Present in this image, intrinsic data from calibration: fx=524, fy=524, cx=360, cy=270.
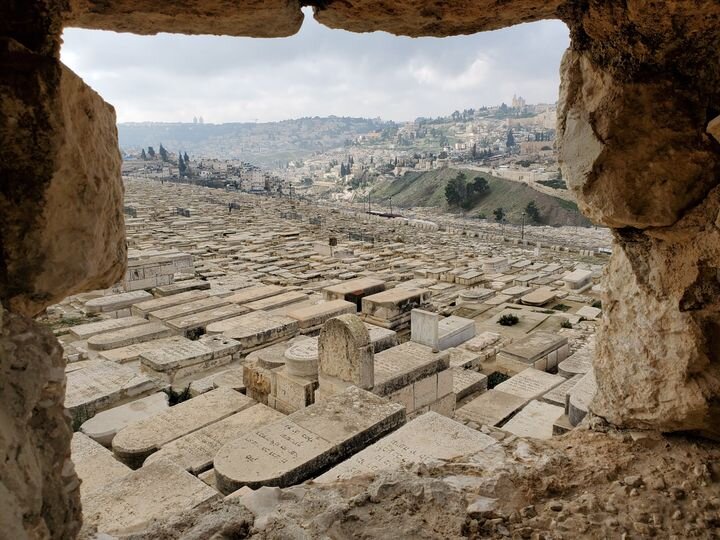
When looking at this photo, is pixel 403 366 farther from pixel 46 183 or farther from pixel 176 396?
pixel 46 183

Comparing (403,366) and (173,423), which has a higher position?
(403,366)

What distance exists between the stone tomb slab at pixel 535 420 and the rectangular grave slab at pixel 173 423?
3.48 metres

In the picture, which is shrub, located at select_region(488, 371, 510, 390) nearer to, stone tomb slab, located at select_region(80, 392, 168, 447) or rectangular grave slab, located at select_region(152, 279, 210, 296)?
stone tomb slab, located at select_region(80, 392, 168, 447)

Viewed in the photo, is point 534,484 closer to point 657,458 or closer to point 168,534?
point 657,458

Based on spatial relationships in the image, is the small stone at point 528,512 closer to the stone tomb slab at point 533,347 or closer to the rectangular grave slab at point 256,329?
the stone tomb slab at point 533,347

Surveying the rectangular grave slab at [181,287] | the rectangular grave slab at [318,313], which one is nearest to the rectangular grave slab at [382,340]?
the rectangular grave slab at [318,313]

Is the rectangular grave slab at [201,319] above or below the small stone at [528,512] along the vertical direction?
below

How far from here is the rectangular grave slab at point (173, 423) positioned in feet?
19.1

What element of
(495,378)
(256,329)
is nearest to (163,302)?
(256,329)

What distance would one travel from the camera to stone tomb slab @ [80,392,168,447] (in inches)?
247

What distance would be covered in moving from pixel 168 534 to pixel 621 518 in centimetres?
226

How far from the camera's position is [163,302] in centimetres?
1252

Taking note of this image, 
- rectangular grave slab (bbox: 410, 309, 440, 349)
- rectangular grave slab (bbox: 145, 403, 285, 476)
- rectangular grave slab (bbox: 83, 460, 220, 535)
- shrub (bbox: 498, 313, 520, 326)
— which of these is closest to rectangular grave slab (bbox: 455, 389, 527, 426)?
rectangular grave slab (bbox: 410, 309, 440, 349)

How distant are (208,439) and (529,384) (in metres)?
5.24
